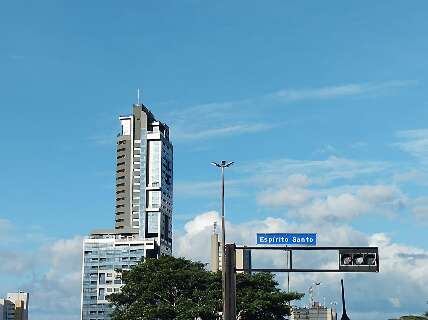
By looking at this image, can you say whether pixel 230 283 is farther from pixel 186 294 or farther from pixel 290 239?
pixel 186 294

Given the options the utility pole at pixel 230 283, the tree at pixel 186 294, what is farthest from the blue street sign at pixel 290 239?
the tree at pixel 186 294

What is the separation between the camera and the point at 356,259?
119 ft

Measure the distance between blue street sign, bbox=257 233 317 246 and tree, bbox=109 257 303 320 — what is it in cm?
3203

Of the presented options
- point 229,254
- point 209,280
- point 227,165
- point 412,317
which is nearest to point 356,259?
point 229,254

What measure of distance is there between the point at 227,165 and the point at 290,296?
641 inches

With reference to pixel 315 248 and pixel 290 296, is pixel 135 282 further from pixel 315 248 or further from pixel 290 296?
pixel 315 248

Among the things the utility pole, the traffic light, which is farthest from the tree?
the traffic light

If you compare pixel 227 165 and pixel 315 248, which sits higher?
pixel 227 165

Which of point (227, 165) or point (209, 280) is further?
point (209, 280)

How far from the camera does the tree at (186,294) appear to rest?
6894 cm

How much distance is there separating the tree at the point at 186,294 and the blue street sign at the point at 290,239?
32.0 metres

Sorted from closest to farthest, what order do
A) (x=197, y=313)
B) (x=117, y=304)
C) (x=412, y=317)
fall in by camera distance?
(x=197, y=313), (x=117, y=304), (x=412, y=317)

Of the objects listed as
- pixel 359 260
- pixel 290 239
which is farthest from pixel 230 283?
→ pixel 359 260

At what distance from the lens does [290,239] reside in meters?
36.9
